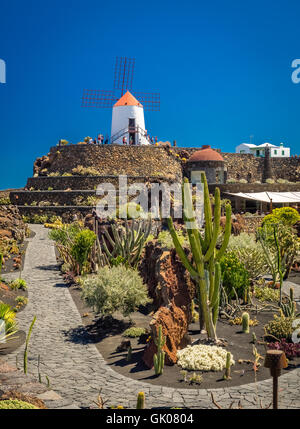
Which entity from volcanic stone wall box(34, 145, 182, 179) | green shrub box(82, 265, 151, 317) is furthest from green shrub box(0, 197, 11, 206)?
green shrub box(82, 265, 151, 317)

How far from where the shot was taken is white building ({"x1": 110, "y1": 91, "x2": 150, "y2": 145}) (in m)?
42.0

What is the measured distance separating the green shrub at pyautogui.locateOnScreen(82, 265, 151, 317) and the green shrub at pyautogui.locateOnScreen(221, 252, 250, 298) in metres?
2.41

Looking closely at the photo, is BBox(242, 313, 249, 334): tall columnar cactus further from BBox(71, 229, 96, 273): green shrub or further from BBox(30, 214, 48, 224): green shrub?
BBox(30, 214, 48, 224): green shrub

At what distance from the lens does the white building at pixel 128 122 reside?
42.0 metres

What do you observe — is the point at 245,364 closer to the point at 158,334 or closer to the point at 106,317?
the point at 158,334

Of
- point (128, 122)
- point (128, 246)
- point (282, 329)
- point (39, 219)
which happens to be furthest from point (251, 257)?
point (128, 122)

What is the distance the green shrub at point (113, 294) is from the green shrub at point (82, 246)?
4.46 meters

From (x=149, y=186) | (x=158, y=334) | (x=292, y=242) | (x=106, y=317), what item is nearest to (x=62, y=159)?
(x=149, y=186)

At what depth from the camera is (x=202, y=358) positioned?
23.7 feet

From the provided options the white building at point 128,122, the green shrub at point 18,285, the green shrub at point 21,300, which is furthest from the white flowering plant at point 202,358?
the white building at point 128,122

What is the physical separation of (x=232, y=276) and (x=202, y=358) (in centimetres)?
410

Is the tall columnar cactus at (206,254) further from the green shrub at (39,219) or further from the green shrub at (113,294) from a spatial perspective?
the green shrub at (39,219)
